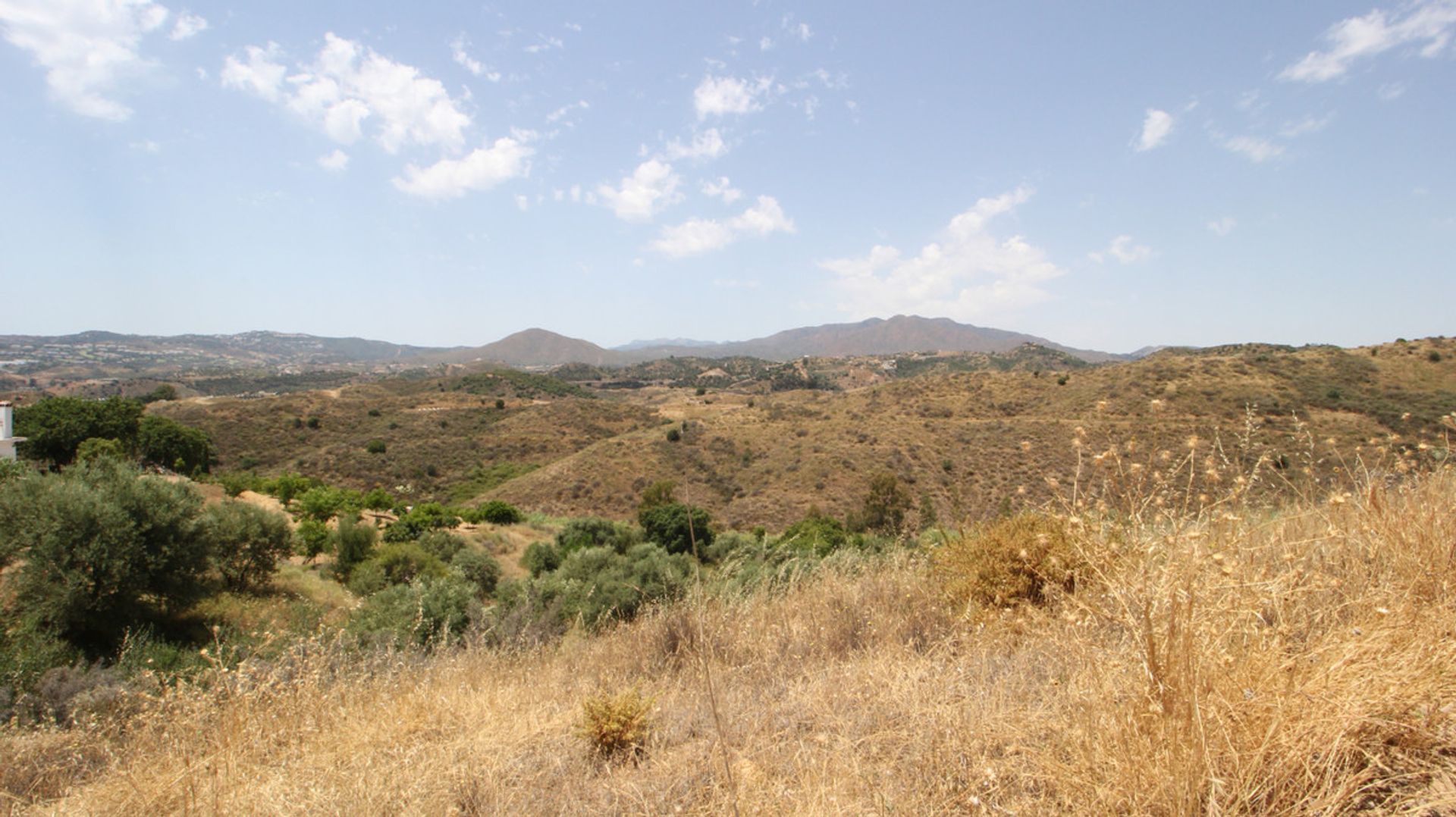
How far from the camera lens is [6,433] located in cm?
2336

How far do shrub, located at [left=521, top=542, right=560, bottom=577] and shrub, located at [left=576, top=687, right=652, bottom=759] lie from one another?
48.6ft

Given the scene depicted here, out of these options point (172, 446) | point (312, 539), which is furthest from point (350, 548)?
point (172, 446)

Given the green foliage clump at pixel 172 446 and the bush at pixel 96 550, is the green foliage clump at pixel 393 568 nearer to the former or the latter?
the bush at pixel 96 550

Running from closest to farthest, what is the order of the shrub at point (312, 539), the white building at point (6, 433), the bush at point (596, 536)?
the shrub at point (312, 539) < the bush at point (596, 536) < the white building at point (6, 433)

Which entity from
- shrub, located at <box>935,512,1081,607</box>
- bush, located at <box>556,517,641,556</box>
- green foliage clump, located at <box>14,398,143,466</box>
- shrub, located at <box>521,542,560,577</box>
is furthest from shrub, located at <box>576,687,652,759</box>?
green foliage clump, located at <box>14,398,143,466</box>

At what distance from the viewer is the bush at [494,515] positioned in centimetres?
2608

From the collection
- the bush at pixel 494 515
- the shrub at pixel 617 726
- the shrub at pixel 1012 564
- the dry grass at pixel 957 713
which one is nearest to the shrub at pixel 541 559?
the bush at pixel 494 515

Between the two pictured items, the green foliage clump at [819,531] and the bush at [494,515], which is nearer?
the green foliage clump at [819,531]

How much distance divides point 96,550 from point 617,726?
32.6ft

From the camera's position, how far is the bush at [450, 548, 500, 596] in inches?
509

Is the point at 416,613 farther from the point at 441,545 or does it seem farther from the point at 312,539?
the point at 312,539

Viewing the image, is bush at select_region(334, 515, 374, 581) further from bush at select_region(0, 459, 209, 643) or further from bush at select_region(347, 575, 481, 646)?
bush at select_region(347, 575, 481, 646)

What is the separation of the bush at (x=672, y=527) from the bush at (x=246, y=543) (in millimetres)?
11450

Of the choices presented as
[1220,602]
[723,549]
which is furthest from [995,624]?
[723,549]
